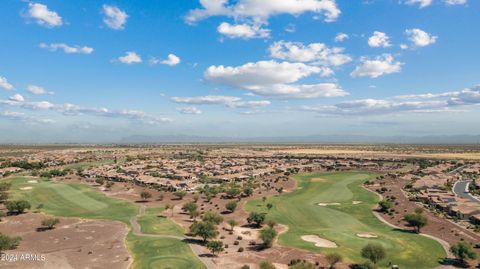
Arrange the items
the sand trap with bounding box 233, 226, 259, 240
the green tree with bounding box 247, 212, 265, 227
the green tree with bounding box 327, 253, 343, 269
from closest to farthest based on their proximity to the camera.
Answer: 1. the green tree with bounding box 327, 253, 343, 269
2. the sand trap with bounding box 233, 226, 259, 240
3. the green tree with bounding box 247, 212, 265, 227

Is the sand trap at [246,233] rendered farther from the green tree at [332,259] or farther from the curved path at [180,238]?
the green tree at [332,259]

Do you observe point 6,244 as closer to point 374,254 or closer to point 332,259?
point 332,259

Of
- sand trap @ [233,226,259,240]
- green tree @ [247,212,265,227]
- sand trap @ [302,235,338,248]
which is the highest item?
green tree @ [247,212,265,227]

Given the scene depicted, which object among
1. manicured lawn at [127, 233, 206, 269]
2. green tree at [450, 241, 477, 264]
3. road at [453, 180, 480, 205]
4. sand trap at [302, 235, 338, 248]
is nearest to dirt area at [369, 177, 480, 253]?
green tree at [450, 241, 477, 264]

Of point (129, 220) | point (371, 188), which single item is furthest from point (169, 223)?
point (371, 188)

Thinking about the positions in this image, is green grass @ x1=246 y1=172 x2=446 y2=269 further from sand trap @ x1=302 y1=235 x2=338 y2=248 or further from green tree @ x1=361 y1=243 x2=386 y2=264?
green tree @ x1=361 y1=243 x2=386 y2=264

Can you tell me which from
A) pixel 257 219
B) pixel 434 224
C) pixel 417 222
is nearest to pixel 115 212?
pixel 257 219

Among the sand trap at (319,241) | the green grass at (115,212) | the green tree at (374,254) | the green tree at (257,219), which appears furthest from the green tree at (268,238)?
the green tree at (374,254)
